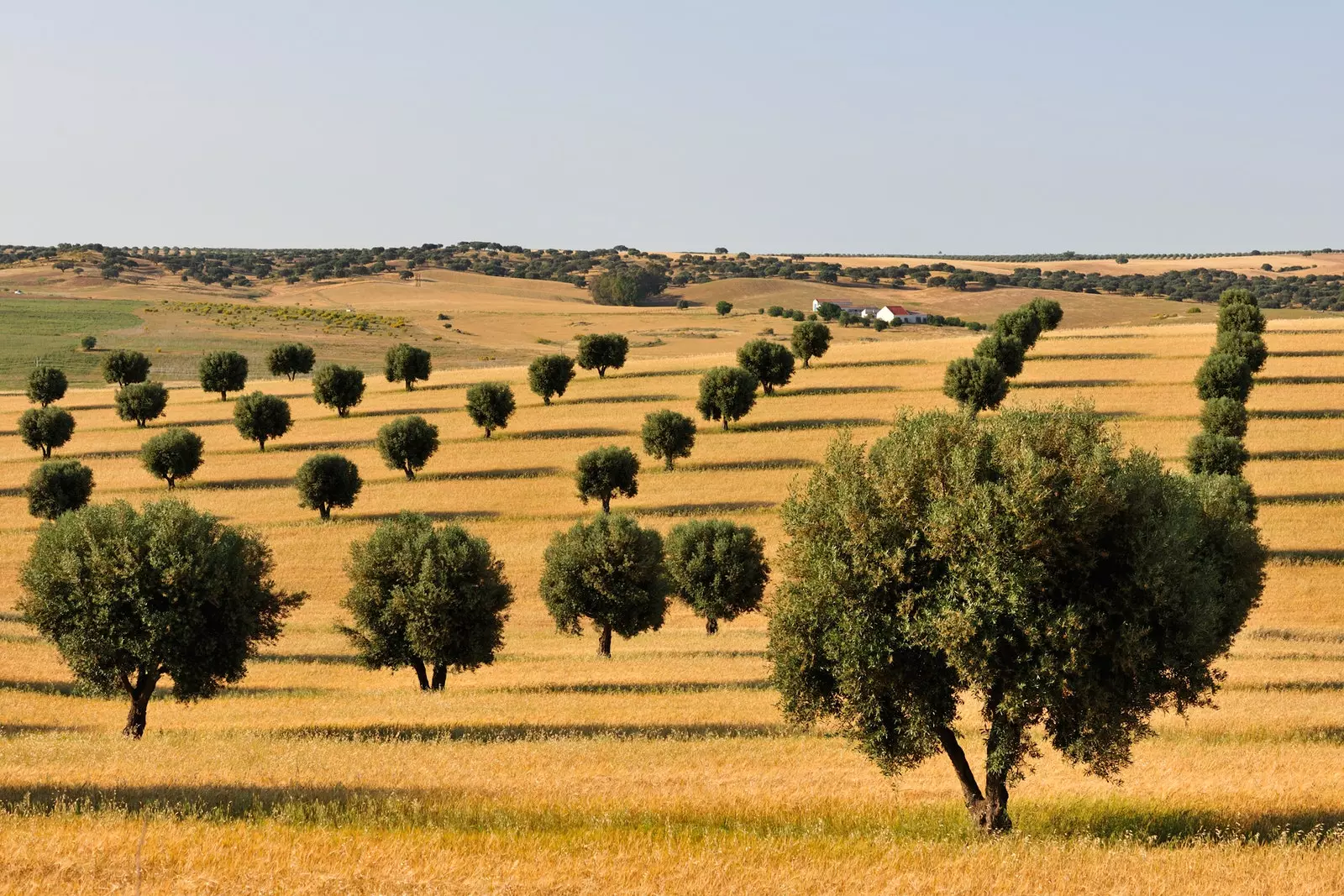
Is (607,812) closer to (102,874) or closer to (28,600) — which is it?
(102,874)

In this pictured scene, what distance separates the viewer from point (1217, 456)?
75.1m

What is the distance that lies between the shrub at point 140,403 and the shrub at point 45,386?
1123cm

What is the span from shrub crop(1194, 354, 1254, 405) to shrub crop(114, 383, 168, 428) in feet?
301

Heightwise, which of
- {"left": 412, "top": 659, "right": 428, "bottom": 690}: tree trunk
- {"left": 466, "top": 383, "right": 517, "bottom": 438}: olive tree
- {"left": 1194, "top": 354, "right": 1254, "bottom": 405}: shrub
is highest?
{"left": 1194, "top": 354, "right": 1254, "bottom": 405}: shrub

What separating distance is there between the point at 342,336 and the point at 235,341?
16.9 m

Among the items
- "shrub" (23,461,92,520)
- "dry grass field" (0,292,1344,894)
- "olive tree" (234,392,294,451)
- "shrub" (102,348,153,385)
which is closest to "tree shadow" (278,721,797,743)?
"dry grass field" (0,292,1344,894)

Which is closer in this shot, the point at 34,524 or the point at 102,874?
the point at 102,874

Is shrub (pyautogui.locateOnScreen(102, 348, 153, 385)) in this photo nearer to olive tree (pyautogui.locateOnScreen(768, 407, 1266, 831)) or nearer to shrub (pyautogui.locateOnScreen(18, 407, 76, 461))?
shrub (pyautogui.locateOnScreen(18, 407, 76, 461))

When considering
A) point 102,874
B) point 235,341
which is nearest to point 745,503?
point 102,874

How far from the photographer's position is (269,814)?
72.8 ft

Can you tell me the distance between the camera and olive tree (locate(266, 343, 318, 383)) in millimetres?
136875

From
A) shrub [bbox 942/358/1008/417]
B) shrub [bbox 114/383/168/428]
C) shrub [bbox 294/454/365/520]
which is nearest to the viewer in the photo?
shrub [bbox 294/454/365/520]


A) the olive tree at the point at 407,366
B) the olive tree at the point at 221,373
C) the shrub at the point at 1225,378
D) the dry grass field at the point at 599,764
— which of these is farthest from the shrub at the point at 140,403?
the shrub at the point at 1225,378

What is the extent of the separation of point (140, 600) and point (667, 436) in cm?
5646
